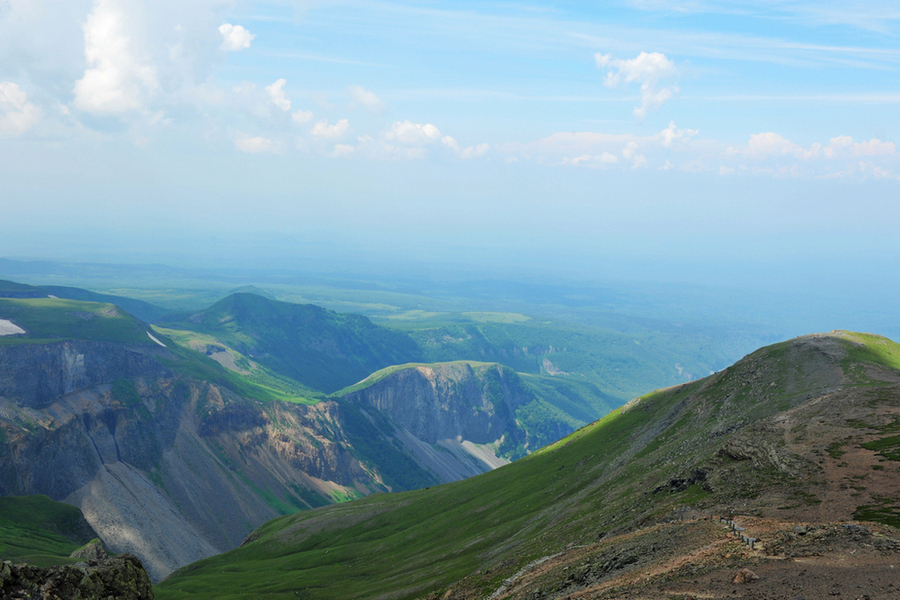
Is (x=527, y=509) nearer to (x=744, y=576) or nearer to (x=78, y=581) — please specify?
(x=744, y=576)

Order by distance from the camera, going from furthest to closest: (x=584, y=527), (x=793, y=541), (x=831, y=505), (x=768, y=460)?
(x=584, y=527) → (x=768, y=460) → (x=831, y=505) → (x=793, y=541)

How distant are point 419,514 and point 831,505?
104m

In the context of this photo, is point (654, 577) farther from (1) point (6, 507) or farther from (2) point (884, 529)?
(1) point (6, 507)

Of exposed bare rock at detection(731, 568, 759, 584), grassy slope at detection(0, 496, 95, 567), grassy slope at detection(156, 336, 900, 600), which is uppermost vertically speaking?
exposed bare rock at detection(731, 568, 759, 584)

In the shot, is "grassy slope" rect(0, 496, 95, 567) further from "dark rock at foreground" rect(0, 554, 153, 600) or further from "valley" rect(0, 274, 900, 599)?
"dark rock at foreground" rect(0, 554, 153, 600)

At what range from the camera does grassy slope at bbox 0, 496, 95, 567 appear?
134625 mm

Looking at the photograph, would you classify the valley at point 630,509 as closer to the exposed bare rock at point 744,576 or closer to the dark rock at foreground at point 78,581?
the exposed bare rock at point 744,576

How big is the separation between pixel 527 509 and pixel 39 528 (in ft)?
439

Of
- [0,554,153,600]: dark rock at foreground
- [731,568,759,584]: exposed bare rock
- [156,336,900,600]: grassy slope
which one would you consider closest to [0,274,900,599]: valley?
[156,336,900,600]: grassy slope

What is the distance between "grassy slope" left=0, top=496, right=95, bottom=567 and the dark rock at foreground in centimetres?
10117

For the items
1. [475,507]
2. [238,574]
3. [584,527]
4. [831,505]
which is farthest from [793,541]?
[238,574]

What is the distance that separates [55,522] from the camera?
161 metres

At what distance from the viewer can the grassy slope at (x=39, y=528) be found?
135m

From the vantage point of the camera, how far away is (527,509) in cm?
10244
